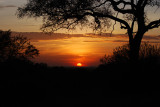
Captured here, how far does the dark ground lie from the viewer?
985 cm

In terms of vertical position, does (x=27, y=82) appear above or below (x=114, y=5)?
below

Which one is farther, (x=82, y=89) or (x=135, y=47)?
(x=135, y=47)

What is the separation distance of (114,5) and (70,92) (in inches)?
372

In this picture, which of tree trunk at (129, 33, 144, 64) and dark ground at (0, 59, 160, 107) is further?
tree trunk at (129, 33, 144, 64)

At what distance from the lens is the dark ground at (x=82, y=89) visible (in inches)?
388

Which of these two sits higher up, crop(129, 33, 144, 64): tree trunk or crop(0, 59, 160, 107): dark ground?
crop(129, 33, 144, 64): tree trunk

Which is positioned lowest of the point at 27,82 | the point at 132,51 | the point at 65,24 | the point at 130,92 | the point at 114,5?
the point at 130,92

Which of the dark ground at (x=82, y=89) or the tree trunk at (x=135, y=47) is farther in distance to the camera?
the tree trunk at (x=135, y=47)

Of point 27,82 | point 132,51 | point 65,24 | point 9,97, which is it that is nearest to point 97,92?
point 27,82

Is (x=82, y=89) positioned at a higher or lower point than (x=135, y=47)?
lower

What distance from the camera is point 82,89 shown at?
1271 cm

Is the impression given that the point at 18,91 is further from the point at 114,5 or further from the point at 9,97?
the point at 114,5

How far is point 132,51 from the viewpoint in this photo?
56.6 feet

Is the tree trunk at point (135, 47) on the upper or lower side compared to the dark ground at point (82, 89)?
upper
